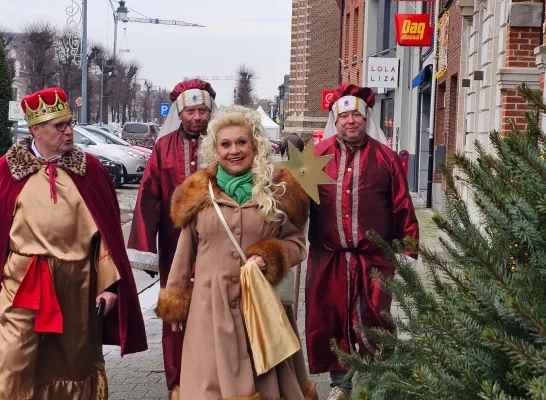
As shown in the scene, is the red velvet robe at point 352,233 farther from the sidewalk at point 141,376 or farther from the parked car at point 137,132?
the parked car at point 137,132

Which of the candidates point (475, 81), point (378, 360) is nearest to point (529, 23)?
point (475, 81)

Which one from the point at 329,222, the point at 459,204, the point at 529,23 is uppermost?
the point at 529,23

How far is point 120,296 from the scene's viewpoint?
4984 millimetres

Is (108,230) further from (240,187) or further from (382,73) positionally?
(382,73)

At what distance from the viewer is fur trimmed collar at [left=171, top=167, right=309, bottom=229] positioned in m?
4.54

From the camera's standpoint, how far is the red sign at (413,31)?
22.0m

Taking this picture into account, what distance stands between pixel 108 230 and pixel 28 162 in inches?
21.0

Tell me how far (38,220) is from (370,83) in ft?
63.2

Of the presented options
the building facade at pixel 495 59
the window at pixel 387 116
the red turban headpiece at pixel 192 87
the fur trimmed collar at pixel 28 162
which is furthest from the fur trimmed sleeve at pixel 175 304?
the window at pixel 387 116

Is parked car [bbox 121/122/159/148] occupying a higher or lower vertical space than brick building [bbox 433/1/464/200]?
lower

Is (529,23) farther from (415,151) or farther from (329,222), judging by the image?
(415,151)

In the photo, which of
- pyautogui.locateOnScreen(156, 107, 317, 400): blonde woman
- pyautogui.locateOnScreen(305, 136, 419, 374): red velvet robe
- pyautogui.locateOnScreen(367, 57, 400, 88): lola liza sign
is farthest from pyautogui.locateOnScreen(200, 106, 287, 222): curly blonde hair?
pyautogui.locateOnScreen(367, 57, 400, 88): lola liza sign

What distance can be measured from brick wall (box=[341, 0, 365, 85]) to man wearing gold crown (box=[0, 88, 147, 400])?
3259 centimetres

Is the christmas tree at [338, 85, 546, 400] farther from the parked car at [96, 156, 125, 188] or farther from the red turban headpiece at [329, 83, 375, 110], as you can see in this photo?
the parked car at [96, 156, 125, 188]
